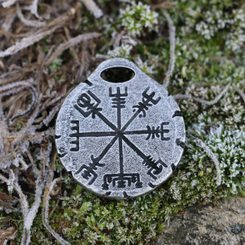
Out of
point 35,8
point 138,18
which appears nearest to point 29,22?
point 35,8

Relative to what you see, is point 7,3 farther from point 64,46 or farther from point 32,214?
point 32,214

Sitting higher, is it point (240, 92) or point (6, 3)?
point (6, 3)

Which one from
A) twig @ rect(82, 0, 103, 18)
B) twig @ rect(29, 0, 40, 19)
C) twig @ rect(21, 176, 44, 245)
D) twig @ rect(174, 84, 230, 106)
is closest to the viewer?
twig @ rect(21, 176, 44, 245)

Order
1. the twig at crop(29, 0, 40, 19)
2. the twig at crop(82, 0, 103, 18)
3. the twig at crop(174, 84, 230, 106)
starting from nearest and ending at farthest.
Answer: the twig at crop(174, 84, 230, 106)
the twig at crop(29, 0, 40, 19)
the twig at crop(82, 0, 103, 18)

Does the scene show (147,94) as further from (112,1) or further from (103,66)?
(112,1)

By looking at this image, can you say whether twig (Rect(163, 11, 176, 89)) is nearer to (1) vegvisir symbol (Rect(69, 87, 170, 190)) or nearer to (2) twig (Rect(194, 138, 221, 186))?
(1) vegvisir symbol (Rect(69, 87, 170, 190))

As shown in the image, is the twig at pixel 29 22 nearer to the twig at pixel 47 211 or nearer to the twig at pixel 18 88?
the twig at pixel 18 88

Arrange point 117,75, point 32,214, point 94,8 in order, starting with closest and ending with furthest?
point 32,214 < point 117,75 < point 94,8

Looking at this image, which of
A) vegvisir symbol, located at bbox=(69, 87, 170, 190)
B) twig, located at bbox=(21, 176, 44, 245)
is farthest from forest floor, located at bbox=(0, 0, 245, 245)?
vegvisir symbol, located at bbox=(69, 87, 170, 190)
